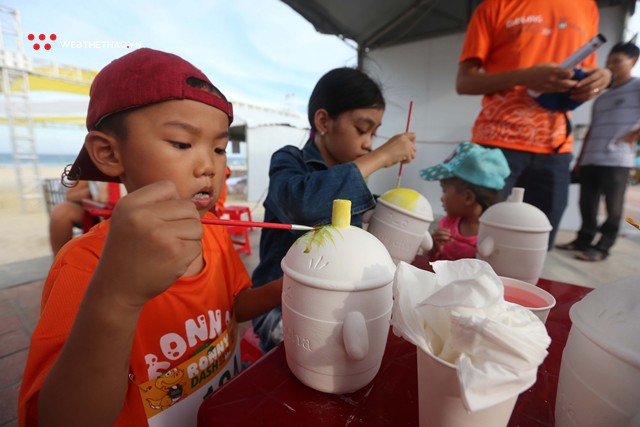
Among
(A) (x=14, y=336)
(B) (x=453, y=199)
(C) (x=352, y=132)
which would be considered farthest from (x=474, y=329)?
(A) (x=14, y=336)

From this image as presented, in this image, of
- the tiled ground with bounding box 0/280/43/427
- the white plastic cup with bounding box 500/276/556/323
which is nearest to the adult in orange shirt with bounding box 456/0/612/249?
the white plastic cup with bounding box 500/276/556/323

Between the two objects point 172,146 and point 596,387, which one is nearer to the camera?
point 596,387

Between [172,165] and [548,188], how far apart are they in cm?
170

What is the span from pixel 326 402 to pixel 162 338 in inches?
15.9

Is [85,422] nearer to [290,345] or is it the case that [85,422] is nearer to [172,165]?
[290,345]

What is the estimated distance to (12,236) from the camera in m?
3.48

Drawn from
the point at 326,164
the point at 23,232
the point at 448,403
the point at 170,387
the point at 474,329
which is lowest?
the point at 23,232

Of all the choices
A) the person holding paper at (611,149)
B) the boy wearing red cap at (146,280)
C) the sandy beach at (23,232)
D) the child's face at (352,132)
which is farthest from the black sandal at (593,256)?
the sandy beach at (23,232)

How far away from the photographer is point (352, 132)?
3.54ft

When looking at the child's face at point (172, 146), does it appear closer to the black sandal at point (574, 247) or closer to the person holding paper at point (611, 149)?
the person holding paper at point (611, 149)

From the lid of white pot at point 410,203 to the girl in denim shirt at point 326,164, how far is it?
6 centimetres

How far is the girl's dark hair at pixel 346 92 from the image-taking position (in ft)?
3.47

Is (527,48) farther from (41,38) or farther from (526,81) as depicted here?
(41,38)

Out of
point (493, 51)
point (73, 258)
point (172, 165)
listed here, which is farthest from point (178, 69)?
point (493, 51)
